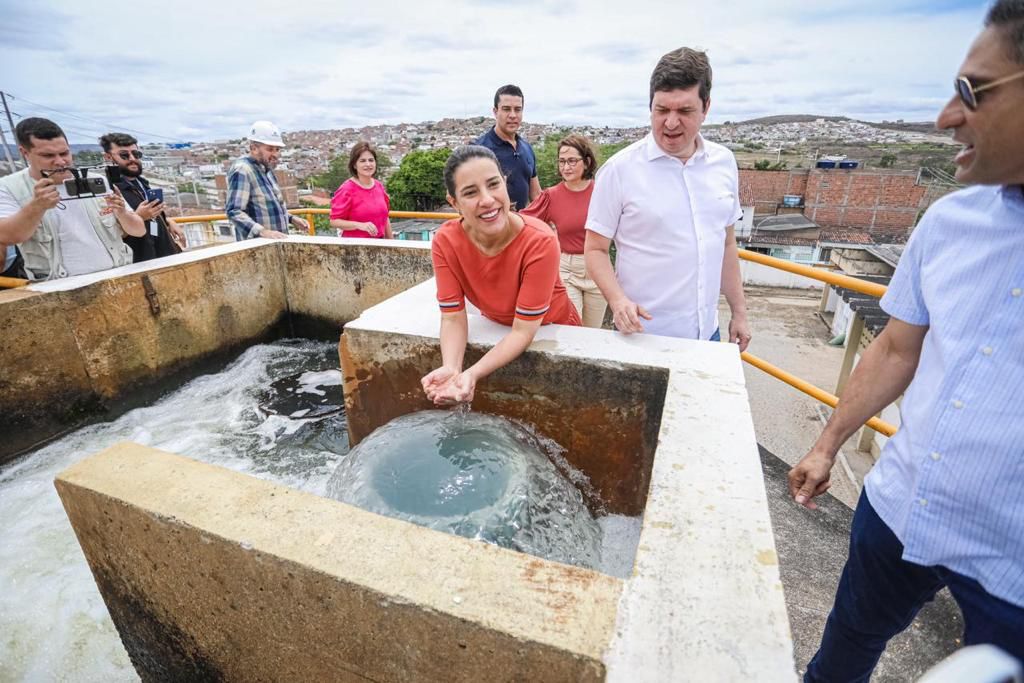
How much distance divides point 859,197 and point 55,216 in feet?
137

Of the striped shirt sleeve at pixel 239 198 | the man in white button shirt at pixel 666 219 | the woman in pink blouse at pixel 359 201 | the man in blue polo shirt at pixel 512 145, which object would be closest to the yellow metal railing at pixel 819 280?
the man in white button shirt at pixel 666 219

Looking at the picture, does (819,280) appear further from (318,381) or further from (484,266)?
(318,381)

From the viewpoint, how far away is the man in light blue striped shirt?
3.57 feet

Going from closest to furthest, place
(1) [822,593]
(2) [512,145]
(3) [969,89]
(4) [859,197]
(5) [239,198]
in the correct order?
(3) [969,89], (1) [822,593], (2) [512,145], (5) [239,198], (4) [859,197]

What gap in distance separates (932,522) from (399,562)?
4.26 feet

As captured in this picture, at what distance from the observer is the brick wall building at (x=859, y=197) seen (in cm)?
3397

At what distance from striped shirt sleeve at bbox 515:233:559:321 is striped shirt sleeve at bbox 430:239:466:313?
0.95ft

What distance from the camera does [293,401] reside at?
405 centimetres

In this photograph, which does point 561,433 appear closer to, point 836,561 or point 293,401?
point 836,561

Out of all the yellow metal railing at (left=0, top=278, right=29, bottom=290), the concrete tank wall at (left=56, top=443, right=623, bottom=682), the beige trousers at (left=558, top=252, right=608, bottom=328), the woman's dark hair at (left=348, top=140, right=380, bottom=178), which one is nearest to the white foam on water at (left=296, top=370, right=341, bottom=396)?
the yellow metal railing at (left=0, top=278, right=29, bottom=290)

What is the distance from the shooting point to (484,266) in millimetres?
2324

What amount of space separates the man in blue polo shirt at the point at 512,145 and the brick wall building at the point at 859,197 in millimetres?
32030

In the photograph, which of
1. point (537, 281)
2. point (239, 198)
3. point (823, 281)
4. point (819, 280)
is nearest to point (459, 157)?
point (537, 281)

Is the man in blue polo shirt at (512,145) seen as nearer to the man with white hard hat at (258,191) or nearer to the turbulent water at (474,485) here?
the man with white hard hat at (258,191)
